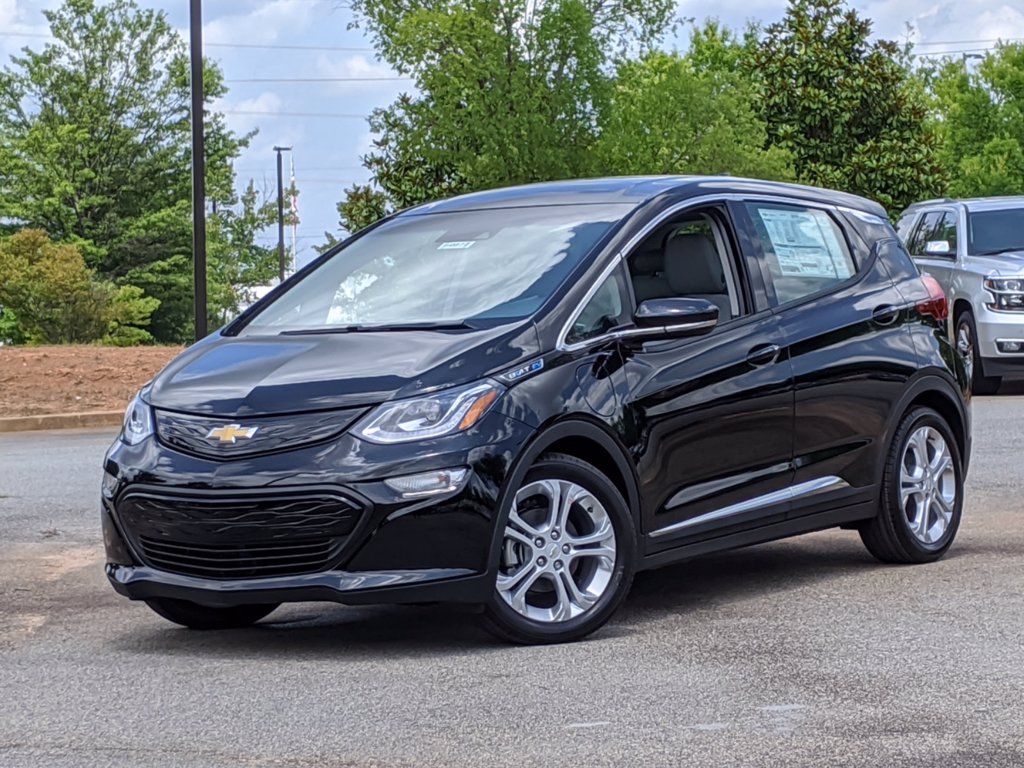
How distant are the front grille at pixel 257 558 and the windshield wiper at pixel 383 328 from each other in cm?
96

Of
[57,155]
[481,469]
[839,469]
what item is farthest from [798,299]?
[57,155]

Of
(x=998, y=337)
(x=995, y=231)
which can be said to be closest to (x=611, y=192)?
(x=998, y=337)

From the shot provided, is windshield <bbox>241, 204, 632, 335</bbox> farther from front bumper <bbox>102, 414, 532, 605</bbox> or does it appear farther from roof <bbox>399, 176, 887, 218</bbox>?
front bumper <bbox>102, 414, 532, 605</bbox>

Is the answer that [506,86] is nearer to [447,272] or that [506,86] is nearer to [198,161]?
[198,161]

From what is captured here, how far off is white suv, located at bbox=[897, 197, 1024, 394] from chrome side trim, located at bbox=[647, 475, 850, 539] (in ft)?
34.3

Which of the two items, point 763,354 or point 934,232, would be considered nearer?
point 763,354

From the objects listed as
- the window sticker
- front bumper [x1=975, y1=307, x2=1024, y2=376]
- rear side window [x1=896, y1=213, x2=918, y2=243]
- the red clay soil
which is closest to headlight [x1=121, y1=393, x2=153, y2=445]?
the window sticker

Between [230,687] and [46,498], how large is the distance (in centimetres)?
604

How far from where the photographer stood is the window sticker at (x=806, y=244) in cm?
767

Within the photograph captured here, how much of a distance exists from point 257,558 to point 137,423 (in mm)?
786

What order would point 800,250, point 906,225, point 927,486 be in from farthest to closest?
point 906,225 < point 927,486 < point 800,250

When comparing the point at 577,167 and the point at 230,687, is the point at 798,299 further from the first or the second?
the point at 577,167

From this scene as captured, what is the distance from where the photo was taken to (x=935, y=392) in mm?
8195

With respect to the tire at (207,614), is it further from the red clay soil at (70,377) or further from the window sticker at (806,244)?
the red clay soil at (70,377)
